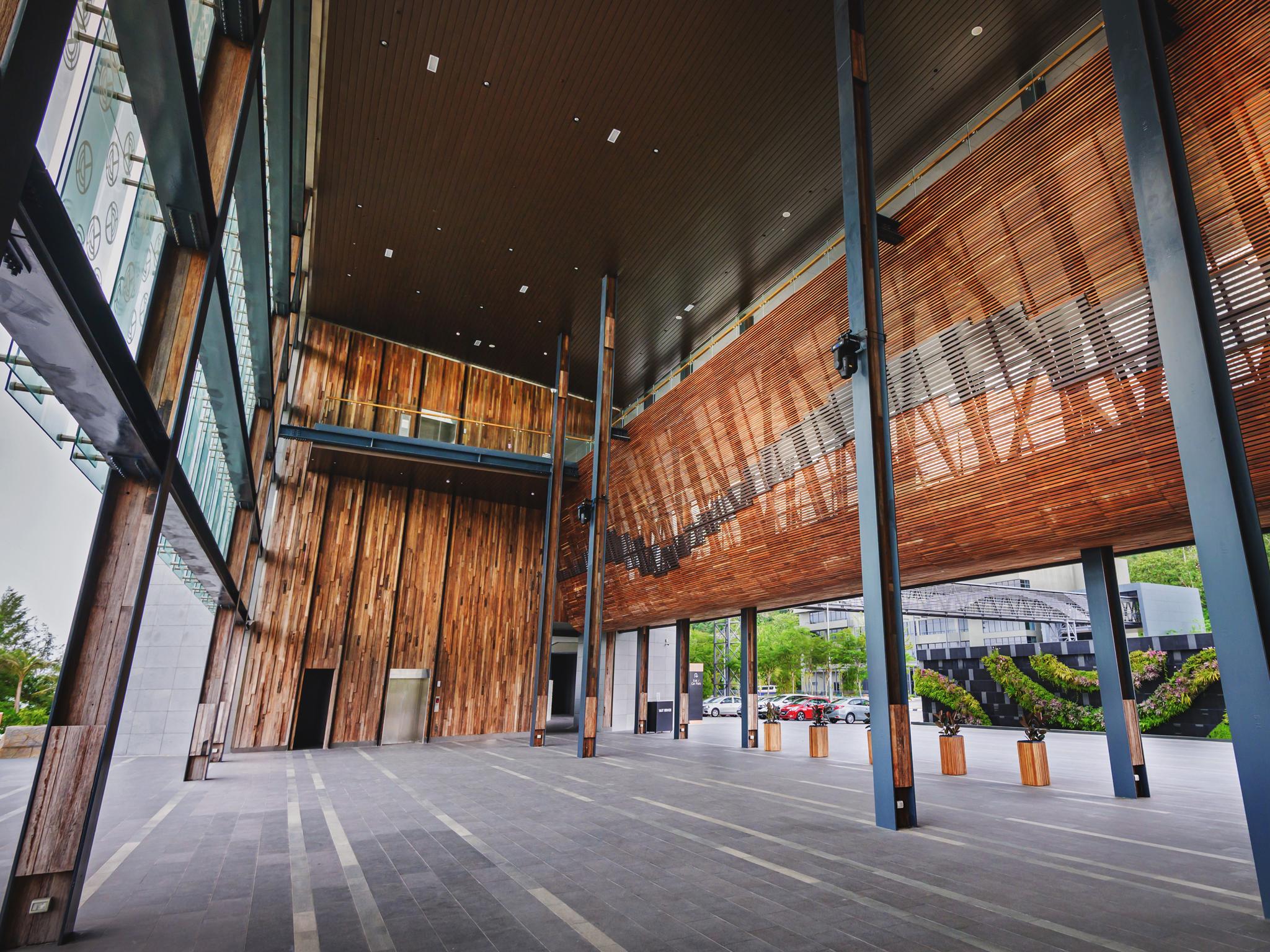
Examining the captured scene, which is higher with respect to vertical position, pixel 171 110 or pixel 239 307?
pixel 239 307

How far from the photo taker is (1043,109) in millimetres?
7215

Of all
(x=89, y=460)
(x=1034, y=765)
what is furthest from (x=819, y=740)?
(x=89, y=460)

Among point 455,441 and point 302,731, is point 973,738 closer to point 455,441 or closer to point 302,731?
point 455,441

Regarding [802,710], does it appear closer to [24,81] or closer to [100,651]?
[100,651]

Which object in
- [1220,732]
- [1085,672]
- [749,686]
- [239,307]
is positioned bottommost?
[1220,732]

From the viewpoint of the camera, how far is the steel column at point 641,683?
71.9 ft

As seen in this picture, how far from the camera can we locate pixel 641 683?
22516 millimetres

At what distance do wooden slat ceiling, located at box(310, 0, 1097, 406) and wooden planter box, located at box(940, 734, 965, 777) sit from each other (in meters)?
8.64

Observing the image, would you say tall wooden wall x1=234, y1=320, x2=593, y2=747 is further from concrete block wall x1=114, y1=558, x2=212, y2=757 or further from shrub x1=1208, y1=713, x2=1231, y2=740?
shrub x1=1208, y1=713, x2=1231, y2=740

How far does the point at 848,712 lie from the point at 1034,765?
756 inches

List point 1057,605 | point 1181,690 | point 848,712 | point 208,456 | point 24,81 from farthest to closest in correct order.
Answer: point 1057,605 < point 848,712 < point 1181,690 < point 208,456 < point 24,81

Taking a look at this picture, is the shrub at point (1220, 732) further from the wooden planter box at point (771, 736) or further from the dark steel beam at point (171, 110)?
the dark steel beam at point (171, 110)

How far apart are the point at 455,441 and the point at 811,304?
10.9 meters

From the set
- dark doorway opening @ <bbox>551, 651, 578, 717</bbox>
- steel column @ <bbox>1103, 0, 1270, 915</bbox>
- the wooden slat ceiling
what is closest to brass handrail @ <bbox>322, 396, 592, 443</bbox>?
the wooden slat ceiling
